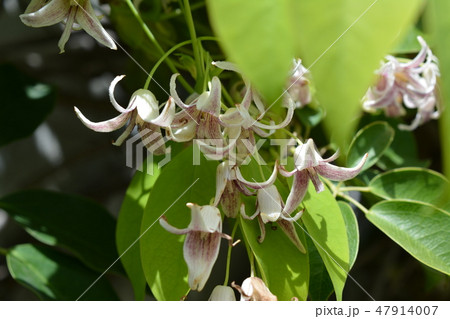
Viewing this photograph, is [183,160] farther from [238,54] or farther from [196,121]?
[238,54]

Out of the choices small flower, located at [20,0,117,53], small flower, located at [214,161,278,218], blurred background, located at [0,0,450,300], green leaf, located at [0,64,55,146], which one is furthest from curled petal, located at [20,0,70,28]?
blurred background, located at [0,0,450,300]

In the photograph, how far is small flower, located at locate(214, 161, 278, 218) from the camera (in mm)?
489

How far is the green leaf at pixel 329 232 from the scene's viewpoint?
491 mm

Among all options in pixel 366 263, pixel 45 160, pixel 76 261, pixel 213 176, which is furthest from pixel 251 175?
pixel 366 263

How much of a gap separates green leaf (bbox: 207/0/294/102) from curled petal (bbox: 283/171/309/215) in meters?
0.35

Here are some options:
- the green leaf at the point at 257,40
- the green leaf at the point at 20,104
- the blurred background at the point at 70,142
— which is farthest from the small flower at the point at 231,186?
the blurred background at the point at 70,142

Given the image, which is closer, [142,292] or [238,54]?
[238,54]

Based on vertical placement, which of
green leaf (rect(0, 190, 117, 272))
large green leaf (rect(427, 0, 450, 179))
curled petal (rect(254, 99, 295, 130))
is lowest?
green leaf (rect(0, 190, 117, 272))

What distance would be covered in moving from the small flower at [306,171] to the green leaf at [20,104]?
0.48 m

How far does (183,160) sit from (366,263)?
0.90 metres

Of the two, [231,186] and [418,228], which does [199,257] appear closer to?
[231,186]

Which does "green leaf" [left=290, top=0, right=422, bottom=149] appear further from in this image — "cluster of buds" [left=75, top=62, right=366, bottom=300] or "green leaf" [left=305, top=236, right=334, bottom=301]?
"green leaf" [left=305, top=236, right=334, bottom=301]

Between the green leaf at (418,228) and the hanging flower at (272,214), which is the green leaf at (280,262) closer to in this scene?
the hanging flower at (272,214)

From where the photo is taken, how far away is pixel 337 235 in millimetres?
515
